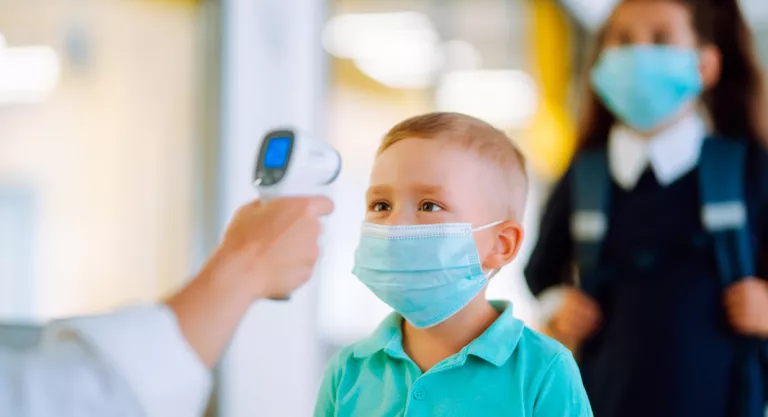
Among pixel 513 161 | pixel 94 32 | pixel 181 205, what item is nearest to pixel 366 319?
pixel 181 205

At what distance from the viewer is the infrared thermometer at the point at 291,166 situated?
3.14 feet

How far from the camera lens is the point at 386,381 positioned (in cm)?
99

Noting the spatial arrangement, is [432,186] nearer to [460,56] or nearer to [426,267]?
[426,267]

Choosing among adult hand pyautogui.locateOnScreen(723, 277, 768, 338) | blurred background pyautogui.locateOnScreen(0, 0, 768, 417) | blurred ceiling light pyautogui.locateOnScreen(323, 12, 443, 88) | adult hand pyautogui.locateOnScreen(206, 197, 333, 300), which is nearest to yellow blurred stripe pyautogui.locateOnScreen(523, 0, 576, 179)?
blurred ceiling light pyautogui.locateOnScreen(323, 12, 443, 88)

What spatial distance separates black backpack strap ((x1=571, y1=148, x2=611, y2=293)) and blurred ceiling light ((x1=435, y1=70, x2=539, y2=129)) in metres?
4.20

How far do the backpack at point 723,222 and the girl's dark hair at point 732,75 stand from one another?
0.53ft

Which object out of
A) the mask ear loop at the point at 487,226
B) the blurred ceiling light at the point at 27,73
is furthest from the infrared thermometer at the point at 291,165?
the blurred ceiling light at the point at 27,73

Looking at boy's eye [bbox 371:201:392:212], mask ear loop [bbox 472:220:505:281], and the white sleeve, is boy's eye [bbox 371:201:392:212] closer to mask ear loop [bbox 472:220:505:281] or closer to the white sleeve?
mask ear loop [bbox 472:220:505:281]

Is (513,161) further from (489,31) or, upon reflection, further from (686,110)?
(489,31)

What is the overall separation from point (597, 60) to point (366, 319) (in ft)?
11.3

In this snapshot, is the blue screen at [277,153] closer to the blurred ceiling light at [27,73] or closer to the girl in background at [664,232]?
the girl in background at [664,232]

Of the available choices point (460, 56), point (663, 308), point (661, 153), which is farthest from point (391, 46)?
point (663, 308)

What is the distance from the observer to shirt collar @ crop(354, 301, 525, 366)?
3.12 feet

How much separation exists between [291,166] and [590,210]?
734mm
